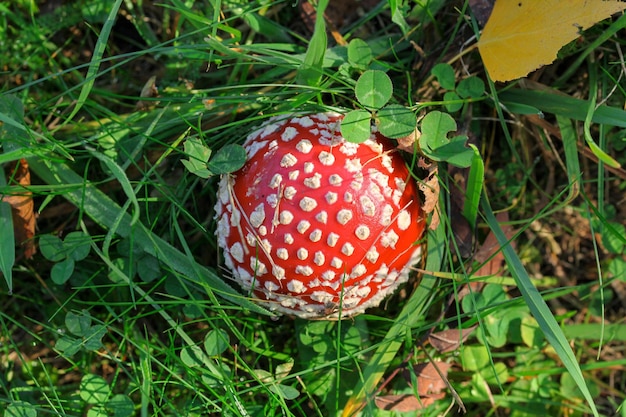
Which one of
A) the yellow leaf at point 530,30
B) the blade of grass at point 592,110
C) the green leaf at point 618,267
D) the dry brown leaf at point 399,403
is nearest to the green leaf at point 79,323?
the dry brown leaf at point 399,403

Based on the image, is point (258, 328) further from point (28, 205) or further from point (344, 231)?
point (28, 205)

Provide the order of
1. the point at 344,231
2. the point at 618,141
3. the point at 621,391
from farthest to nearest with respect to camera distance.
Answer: the point at 621,391 < the point at 618,141 < the point at 344,231

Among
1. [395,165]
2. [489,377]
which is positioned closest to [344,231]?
[395,165]

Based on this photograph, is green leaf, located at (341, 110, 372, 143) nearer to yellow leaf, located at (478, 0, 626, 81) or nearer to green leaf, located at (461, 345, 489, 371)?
yellow leaf, located at (478, 0, 626, 81)

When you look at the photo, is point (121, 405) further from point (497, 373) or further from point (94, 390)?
point (497, 373)

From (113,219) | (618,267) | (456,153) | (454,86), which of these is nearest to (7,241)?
(113,219)

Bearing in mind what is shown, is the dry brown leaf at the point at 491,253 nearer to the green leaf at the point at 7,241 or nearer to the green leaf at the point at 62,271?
the green leaf at the point at 62,271
